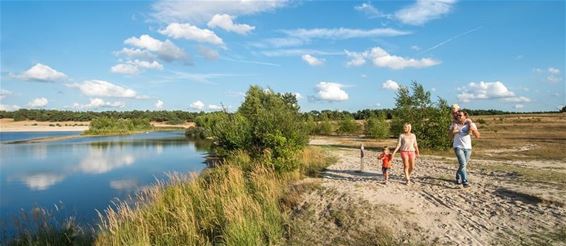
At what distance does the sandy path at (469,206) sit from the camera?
8383 millimetres

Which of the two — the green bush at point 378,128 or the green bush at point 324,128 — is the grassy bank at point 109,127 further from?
the green bush at point 378,128

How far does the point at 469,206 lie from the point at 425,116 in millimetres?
20448

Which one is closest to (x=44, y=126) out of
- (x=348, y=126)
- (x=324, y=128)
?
(x=324, y=128)

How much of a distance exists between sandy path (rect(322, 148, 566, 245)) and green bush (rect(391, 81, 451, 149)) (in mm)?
14333

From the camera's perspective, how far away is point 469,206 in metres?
10.2

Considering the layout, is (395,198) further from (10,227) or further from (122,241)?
(10,227)

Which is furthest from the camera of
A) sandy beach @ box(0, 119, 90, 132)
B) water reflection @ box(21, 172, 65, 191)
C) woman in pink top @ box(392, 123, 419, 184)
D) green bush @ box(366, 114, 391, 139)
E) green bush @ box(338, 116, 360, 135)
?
sandy beach @ box(0, 119, 90, 132)

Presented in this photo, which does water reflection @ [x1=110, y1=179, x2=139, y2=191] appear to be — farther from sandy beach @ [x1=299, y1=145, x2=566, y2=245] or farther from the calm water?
sandy beach @ [x1=299, y1=145, x2=566, y2=245]

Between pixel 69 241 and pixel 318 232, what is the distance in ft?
20.9

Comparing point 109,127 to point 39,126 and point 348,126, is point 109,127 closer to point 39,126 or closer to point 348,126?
point 39,126

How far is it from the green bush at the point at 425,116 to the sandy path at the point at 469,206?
1433 cm

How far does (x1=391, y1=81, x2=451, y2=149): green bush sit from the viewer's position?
94.1 ft

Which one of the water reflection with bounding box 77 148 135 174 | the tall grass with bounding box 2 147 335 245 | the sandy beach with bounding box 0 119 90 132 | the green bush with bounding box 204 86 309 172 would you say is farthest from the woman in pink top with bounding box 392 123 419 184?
the sandy beach with bounding box 0 119 90 132

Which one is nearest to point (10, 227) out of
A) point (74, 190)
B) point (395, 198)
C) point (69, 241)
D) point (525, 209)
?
point (69, 241)
